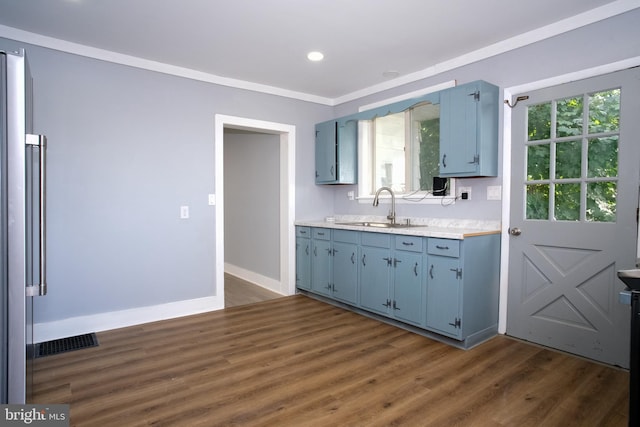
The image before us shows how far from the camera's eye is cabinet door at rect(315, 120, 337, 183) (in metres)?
4.54

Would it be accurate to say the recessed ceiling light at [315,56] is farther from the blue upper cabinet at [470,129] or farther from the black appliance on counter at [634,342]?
the black appliance on counter at [634,342]

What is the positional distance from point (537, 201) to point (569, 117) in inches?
26.5

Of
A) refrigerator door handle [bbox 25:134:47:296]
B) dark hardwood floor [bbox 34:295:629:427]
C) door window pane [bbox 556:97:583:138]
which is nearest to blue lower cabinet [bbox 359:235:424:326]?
dark hardwood floor [bbox 34:295:629:427]

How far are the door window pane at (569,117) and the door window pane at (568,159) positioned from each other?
82mm

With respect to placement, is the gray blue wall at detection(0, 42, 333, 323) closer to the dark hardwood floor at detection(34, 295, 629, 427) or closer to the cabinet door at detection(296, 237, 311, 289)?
the dark hardwood floor at detection(34, 295, 629, 427)

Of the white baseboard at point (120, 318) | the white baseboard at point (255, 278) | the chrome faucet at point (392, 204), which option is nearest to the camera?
the white baseboard at point (120, 318)

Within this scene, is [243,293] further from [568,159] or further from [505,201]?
[568,159]

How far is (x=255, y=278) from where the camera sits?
5328 mm

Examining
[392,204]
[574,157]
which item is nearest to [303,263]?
[392,204]

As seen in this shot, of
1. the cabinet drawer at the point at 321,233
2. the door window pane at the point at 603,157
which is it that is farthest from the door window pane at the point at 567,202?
the cabinet drawer at the point at 321,233

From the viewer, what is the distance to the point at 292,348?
117 inches

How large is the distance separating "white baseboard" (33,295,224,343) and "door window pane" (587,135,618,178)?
3.57 metres

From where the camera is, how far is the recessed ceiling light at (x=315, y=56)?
3418 mm

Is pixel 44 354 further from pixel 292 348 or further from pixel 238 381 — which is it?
pixel 292 348
